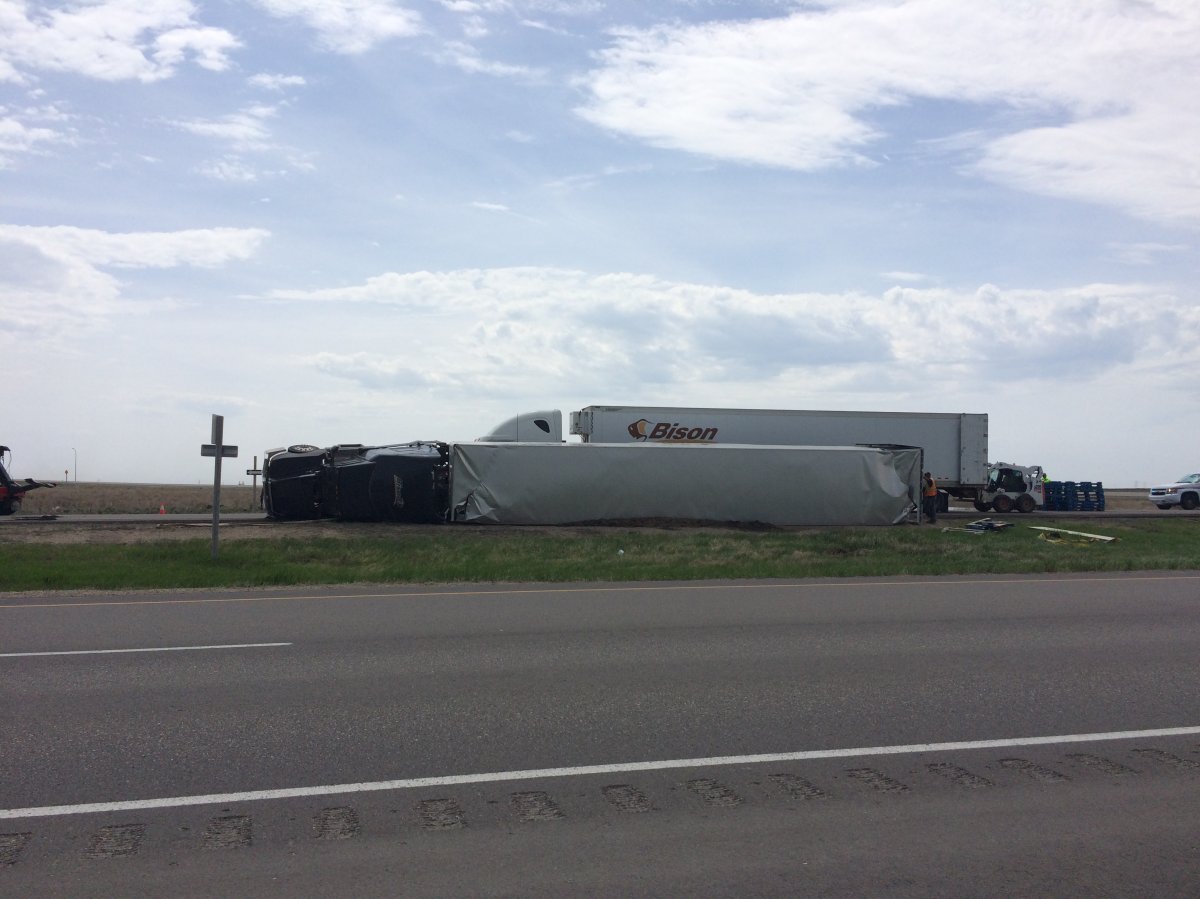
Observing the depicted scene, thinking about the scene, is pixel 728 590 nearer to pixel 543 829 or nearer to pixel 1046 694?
pixel 1046 694

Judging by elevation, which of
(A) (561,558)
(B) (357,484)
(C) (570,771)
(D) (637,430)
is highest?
(D) (637,430)

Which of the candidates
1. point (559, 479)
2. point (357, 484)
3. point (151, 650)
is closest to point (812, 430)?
point (559, 479)

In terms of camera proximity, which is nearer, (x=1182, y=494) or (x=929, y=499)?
(x=929, y=499)

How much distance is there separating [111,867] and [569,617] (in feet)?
26.1

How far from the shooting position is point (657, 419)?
37875mm

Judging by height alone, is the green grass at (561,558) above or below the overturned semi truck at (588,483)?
below

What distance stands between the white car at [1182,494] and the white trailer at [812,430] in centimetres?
1368

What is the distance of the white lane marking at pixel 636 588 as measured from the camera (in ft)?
45.6

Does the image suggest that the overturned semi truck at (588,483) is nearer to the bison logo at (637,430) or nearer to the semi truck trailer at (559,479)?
the semi truck trailer at (559,479)

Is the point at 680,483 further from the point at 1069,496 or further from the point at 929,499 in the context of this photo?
the point at 1069,496

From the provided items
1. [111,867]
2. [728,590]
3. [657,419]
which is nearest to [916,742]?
[111,867]

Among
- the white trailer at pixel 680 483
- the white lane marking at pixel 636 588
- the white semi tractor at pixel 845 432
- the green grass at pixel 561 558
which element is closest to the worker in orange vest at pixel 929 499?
the white trailer at pixel 680 483

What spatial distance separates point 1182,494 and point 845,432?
19795 mm

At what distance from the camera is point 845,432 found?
39000mm
